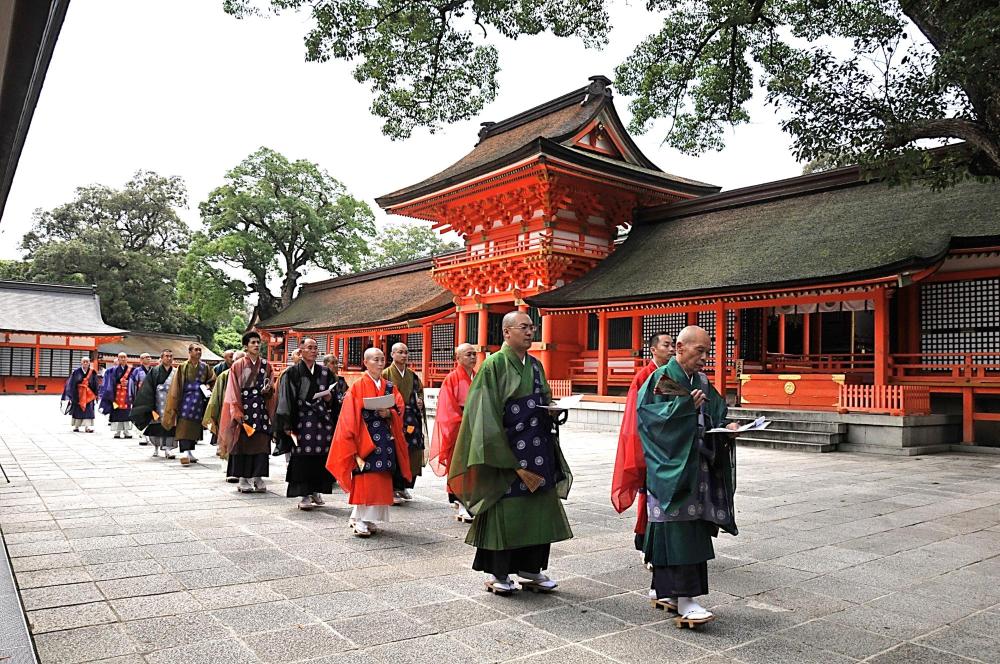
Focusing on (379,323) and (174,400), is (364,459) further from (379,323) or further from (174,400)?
(379,323)

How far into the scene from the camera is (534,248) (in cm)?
1905

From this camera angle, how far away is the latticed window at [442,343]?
24250 mm

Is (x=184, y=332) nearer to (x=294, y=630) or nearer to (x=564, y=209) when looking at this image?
(x=564, y=209)

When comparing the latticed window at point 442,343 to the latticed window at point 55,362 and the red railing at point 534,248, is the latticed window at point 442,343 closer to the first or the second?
the red railing at point 534,248

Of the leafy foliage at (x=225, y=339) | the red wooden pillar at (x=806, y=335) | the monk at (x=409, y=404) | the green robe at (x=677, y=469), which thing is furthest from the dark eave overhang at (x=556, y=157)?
the leafy foliage at (x=225, y=339)

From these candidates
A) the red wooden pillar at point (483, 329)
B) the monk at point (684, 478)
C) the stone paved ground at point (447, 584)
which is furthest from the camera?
the red wooden pillar at point (483, 329)

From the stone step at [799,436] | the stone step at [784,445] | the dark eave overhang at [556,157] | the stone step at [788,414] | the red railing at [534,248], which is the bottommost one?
the stone step at [784,445]

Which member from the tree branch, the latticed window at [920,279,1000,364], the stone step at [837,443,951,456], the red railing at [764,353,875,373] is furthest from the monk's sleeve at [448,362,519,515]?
the red railing at [764,353,875,373]

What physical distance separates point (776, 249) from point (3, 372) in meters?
34.0

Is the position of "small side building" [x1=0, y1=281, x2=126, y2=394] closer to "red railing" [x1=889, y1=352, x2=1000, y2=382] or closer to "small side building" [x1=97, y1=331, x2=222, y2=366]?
"small side building" [x1=97, y1=331, x2=222, y2=366]

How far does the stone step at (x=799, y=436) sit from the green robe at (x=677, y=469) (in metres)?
9.06

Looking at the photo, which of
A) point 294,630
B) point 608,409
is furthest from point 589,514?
point 608,409

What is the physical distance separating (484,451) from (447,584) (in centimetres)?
91

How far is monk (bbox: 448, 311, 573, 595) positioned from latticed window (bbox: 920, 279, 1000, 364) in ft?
36.7
